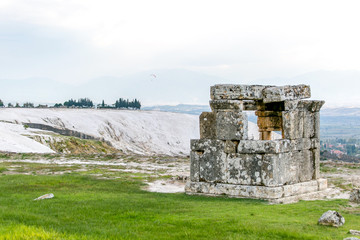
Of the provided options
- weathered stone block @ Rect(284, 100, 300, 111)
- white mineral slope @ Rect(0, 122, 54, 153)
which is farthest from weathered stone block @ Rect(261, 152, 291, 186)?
white mineral slope @ Rect(0, 122, 54, 153)

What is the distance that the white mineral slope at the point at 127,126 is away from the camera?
73812 mm

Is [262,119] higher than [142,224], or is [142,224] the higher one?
[262,119]

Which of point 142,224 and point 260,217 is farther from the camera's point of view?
point 260,217

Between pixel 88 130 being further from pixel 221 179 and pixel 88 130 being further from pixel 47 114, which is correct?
pixel 221 179

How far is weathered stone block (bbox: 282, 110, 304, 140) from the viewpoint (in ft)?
57.8

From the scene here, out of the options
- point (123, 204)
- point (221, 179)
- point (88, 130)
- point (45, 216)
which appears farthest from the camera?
point (88, 130)

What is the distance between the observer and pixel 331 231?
10.4 m

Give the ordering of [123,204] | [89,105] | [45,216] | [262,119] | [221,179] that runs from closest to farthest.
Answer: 1. [45,216]
2. [123,204]
3. [221,179]
4. [262,119]
5. [89,105]

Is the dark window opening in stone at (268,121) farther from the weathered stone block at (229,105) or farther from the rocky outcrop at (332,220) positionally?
the rocky outcrop at (332,220)

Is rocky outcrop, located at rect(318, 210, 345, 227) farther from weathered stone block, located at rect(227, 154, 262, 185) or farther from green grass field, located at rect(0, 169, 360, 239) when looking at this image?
weathered stone block, located at rect(227, 154, 262, 185)

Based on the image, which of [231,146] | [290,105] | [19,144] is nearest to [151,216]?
[231,146]

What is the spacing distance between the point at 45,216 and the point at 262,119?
499 inches

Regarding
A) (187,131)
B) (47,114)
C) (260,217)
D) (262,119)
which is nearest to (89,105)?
(187,131)

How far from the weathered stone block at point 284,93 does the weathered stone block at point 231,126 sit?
4.34 ft
